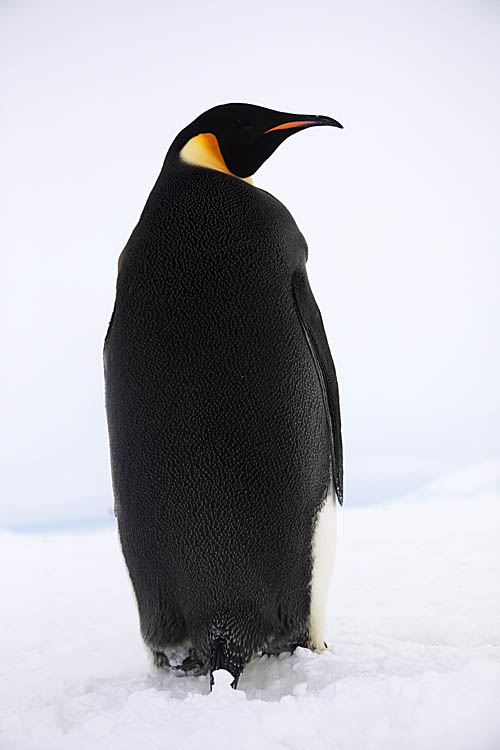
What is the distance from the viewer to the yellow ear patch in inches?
47.7

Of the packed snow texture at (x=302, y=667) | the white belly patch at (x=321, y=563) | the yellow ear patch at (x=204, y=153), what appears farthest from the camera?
the yellow ear patch at (x=204, y=153)

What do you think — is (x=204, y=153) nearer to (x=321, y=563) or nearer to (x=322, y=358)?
(x=322, y=358)

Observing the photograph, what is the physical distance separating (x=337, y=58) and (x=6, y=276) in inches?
29.1

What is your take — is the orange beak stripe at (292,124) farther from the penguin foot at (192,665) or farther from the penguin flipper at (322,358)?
the penguin foot at (192,665)

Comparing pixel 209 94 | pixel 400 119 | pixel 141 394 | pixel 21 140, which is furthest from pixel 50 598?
pixel 400 119

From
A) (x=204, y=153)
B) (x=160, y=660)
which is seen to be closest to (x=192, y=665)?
(x=160, y=660)

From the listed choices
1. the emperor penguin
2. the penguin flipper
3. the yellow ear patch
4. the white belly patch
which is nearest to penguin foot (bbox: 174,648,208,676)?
the emperor penguin

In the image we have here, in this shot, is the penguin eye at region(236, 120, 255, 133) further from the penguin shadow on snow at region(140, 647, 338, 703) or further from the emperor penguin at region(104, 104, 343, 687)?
the penguin shadow on snow at region(140, 647, 338, 703)

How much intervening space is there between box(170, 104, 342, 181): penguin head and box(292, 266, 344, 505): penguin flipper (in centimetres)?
23

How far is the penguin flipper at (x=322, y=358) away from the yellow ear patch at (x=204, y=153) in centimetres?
23

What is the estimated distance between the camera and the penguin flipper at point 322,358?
1.11 m

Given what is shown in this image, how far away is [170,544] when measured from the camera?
1.05m

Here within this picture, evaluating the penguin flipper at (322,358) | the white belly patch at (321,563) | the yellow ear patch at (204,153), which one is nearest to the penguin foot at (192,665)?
the white belly patch at (321,563)

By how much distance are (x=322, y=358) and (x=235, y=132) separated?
39 centimetres
